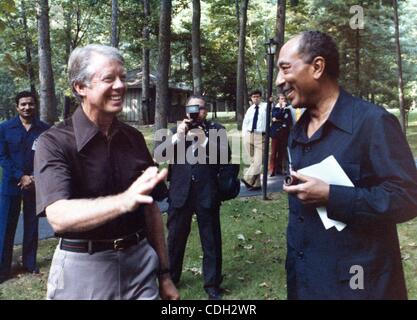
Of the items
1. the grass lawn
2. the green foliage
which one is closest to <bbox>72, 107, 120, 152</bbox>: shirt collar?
the grass lawn

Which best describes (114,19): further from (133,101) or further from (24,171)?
(133,101)

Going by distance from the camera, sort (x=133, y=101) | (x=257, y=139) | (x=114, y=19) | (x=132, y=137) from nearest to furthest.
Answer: (x=132, y=137)
(x=257, y=139)
(x=114, y=19)
(x=133, y=101)

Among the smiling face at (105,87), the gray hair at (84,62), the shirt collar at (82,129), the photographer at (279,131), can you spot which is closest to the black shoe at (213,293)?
the shirt collar at (82,129)

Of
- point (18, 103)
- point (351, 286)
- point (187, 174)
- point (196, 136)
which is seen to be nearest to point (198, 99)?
point (196, 136)

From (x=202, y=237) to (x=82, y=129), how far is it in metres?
3.13

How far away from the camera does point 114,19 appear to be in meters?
17.4

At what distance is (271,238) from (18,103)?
14.1ft

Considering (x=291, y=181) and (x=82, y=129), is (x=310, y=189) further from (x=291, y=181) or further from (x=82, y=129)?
(x=82, y=129)

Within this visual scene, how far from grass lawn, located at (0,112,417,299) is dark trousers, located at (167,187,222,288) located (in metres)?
0.27

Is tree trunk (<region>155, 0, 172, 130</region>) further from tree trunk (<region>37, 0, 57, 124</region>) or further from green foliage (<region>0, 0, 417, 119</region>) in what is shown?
green foliage (<region>0, 0, 417, 119</region>)

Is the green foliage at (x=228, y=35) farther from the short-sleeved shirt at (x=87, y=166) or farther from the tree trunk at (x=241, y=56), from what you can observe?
the short-sleeved shirt at (x=87, y=166)

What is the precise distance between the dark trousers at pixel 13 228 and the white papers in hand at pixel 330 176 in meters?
4.64

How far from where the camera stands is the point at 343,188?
2248 mm

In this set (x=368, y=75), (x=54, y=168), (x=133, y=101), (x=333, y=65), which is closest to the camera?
(x=54, y=168)
